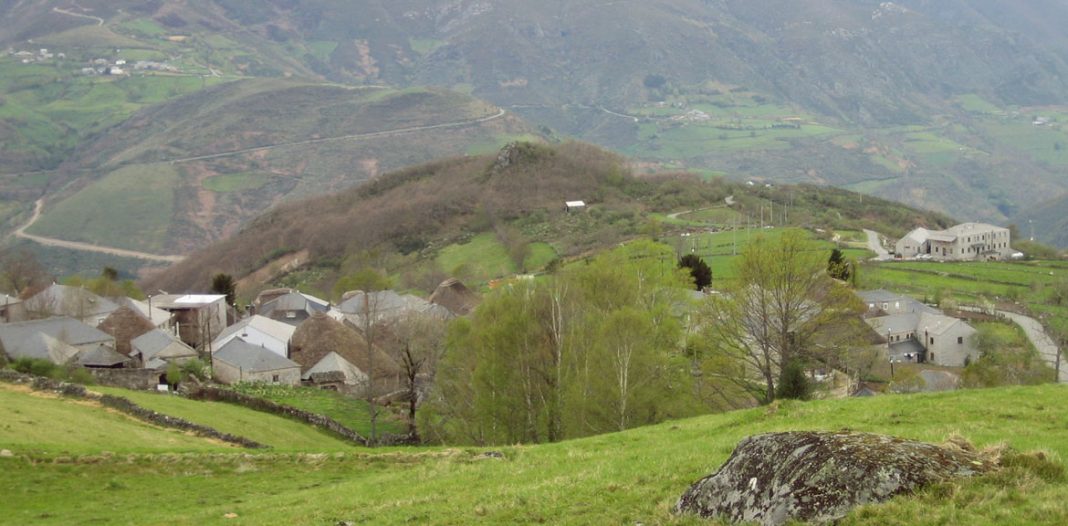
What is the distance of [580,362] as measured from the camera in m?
32.9

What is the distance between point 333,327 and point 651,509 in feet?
154

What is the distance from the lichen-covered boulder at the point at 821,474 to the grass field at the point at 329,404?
95.6 ft

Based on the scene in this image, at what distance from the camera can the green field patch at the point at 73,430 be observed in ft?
76.7

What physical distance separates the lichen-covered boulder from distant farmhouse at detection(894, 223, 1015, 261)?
91.4 metres

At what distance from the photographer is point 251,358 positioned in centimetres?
5109

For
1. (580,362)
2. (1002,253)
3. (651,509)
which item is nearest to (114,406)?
(580,362)

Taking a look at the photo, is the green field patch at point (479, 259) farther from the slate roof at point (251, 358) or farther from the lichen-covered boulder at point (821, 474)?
the lichen-covered boulder at point (821, 474)

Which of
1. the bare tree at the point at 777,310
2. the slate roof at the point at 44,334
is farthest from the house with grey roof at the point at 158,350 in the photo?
the bare tree at the point at 777,310

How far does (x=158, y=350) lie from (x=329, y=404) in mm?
14632

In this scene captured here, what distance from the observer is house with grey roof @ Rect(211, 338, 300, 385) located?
164 feet

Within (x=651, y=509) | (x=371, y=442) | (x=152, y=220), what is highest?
(x=152, y=220)

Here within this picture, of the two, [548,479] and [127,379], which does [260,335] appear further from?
[548,479]

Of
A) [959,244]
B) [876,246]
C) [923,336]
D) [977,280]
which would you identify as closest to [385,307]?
[923,336]

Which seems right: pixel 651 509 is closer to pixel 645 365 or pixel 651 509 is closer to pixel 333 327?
pixel 645 365
